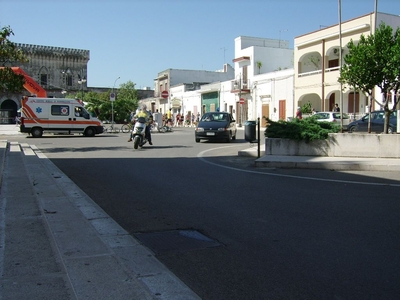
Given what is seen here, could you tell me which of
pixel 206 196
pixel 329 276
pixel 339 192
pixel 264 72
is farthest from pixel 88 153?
pixel 264 72

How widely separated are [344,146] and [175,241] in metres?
8.85

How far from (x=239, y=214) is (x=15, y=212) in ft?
10.3

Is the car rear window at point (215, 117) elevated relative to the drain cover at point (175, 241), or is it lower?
elevated

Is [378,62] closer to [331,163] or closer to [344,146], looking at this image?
[344,146]

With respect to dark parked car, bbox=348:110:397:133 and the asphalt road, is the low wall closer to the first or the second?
the asphalt road

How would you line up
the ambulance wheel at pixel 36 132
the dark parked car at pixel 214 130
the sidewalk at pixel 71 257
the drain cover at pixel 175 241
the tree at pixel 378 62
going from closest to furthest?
the sidewalk at pixel 71 257
the drain cover at pixel 175 241
the tree at pixel 378 62
the dark parked car at pixel 214 130
the ambulance wheel at pixel 36 132

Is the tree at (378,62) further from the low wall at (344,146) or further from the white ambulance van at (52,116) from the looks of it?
the white ambulance van at (52,116)

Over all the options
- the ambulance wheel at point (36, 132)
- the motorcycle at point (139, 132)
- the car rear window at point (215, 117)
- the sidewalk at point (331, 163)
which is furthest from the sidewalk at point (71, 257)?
the ambulance wheel at point (36, 132)

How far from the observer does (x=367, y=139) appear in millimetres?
12484

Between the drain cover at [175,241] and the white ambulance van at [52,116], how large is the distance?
73.4 ft

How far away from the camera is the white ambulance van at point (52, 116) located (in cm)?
2580

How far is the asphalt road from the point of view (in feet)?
12.9

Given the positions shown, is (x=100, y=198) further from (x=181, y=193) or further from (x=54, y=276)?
(x=54, y=276)

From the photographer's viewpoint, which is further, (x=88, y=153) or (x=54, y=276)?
(x=88, y=153)
